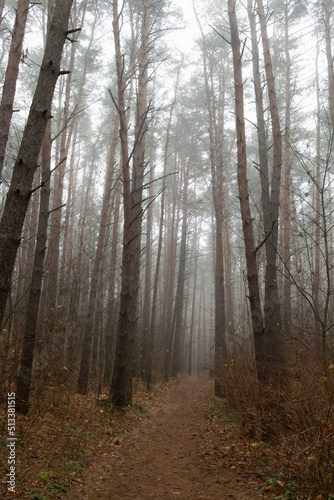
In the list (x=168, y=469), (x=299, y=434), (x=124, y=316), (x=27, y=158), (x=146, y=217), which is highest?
(x=146, y=217)

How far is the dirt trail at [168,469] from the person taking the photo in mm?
3648

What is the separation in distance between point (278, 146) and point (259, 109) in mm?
1031

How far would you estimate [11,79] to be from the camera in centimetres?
653

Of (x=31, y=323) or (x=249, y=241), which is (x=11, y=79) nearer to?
(x=31, y=323)

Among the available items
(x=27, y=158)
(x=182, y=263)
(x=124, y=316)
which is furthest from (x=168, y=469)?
(x=182, y=263)

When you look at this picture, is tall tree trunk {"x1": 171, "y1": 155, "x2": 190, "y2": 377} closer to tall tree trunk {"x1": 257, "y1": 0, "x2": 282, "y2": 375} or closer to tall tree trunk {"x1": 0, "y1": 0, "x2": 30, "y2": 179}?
tall tree trunk {"x1": 257, "y1": 0, "x2": 282, "y2": 375}

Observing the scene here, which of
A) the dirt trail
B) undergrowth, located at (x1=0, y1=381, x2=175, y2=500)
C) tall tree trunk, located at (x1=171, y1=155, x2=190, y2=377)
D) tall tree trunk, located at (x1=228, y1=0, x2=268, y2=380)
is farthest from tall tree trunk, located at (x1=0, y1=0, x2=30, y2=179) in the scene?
tall tree trunk, located at (x1=171, y1=155, x2=190, y2=377)

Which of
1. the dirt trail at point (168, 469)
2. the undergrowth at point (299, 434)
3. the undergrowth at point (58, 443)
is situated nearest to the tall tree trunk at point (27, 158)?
the undergrowth at point (58, 443)

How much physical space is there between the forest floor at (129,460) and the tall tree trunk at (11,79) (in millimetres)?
4383

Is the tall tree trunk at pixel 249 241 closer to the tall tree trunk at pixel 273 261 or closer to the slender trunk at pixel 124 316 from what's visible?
the tall tree trunk at pixel 273 261

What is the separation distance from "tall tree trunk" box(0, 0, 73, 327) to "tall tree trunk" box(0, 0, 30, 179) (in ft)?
10.2

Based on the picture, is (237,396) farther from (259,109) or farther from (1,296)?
(259,109)

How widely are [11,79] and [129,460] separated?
21.6 feet

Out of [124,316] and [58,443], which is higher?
[124,316]
